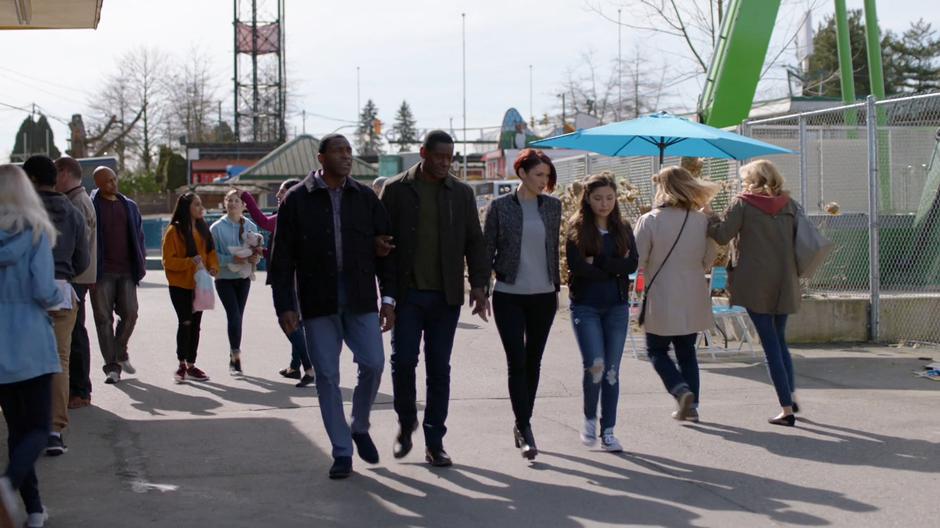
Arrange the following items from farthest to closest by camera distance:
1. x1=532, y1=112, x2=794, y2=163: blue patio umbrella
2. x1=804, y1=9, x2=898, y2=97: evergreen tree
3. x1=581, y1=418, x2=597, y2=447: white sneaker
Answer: x1=804, y1=9, x2=898, y2=97: evergreen tree → x1=532, y1=112, x2=794, y2=163: blue patio umbrella → x1=581, y1=418, x2=597, y2=447: white sneaker

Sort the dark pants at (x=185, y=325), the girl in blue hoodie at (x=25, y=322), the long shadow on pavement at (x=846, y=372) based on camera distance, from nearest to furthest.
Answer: the girl in blue hoodie at (x=25, y=322) < the long shadow on pavement at (x=846, y=372) < the dark pants at (x=185, y=325)

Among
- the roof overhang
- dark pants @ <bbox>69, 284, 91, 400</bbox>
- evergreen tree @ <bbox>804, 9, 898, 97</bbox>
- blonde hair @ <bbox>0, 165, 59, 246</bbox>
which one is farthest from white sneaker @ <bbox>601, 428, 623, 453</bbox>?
evergreen tree @ <bbox>804, 9, 898, 97</bbox>

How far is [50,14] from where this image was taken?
33.2 ft

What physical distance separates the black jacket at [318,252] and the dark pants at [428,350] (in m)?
0.25

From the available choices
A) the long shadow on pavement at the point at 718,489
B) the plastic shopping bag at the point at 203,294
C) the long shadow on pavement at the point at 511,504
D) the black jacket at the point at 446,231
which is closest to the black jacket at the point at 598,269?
the black jacket at the point at 446,231

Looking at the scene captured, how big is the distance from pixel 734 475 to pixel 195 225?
5954mm

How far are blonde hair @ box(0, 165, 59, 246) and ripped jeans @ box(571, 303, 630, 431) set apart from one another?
10.8 ft

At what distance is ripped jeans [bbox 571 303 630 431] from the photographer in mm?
7219

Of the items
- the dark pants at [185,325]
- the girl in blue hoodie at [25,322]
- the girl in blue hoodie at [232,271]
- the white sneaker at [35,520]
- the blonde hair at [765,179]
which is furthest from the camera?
the girl in blue hoodie at [232,271]

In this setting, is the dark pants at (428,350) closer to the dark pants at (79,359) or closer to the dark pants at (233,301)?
the dark pants at (79,359)

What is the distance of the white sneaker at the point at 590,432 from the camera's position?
24.0ft

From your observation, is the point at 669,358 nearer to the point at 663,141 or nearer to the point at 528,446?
the point at 528,446

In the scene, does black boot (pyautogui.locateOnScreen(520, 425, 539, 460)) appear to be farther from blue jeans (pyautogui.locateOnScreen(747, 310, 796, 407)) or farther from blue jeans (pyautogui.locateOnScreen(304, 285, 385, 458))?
blue jeans (pyautogui.locateOnScreen(747, 310, 796, 407))

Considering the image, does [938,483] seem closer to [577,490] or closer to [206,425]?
[577,490]
